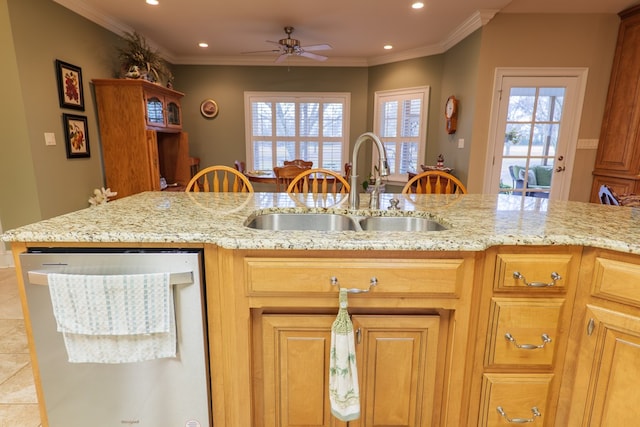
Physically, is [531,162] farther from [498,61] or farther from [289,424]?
[289,424]

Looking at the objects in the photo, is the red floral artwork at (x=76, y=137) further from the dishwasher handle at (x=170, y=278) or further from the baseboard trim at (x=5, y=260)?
the dishwasher handle at (x=170, y=278)

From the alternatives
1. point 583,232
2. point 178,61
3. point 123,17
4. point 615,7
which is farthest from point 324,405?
point 178,61

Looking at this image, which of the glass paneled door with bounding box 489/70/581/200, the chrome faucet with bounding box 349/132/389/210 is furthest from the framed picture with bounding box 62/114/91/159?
the glass paneled door with bounding box 489/70/581/200

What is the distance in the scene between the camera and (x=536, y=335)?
1135mm

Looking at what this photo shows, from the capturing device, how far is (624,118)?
3.64m

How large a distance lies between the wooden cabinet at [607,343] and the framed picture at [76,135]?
4039 millimetres

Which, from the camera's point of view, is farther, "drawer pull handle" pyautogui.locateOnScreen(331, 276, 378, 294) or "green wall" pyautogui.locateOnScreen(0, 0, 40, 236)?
"green wall" pyautogui.locateOnScreen(0, 0, 40, 236)

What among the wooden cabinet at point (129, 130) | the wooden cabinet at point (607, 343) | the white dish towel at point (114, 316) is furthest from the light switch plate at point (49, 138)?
the wooden cabinet at point (607, 343)

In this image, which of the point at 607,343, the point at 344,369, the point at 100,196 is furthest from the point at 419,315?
the point at 100,196

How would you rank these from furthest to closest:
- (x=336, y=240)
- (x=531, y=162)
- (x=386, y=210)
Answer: (x=531, y=162)
(x=386, y=210)
(x=336, y=240)

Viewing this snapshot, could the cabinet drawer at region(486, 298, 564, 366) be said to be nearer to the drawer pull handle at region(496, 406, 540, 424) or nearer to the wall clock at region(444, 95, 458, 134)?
the drawer pull handle at region(496, 406, 540, 424)

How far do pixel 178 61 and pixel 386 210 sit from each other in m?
5.39

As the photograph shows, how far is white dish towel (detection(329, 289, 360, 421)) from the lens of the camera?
3.33ft

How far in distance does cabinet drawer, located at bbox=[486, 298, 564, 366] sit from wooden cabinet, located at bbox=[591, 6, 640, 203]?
3.46 m
